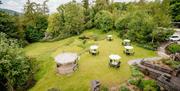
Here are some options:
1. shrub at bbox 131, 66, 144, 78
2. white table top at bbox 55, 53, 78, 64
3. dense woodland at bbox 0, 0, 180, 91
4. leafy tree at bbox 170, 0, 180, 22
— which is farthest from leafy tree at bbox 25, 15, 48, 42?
shrub at bbox 131, 66, 144, 78

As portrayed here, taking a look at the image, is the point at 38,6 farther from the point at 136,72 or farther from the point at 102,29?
the point at 136,72

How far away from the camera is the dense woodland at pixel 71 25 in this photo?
80.8 feet

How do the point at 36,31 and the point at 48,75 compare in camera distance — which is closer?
the point at 48,75

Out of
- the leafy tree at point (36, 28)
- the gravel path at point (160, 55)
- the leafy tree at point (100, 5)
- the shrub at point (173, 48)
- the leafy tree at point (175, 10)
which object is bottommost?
the gravel path at point (160, 55)

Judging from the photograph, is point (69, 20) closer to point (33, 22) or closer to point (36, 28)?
point (36, 28)

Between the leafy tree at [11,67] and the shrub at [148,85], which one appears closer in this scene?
the shrub at [148,85]

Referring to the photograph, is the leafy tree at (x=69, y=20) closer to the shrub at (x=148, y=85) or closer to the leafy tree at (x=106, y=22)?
the leafy tree at (x=106, y=22)

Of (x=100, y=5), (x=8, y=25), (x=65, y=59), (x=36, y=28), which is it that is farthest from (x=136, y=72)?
(x=100, y=5)

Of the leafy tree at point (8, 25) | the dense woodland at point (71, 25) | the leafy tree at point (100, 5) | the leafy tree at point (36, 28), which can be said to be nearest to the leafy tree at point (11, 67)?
the dense woodland at point (71, 25)

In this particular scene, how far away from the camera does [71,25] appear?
5694 centimetres

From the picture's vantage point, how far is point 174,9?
5947 centimetres

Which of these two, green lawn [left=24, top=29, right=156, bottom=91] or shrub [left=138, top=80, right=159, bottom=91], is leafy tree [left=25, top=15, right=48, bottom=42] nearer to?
green lawn [left=24, top=29, right=156, bottom=91]

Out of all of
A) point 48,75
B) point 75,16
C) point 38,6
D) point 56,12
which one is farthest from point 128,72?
point 38,6

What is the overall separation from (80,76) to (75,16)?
3297cm
